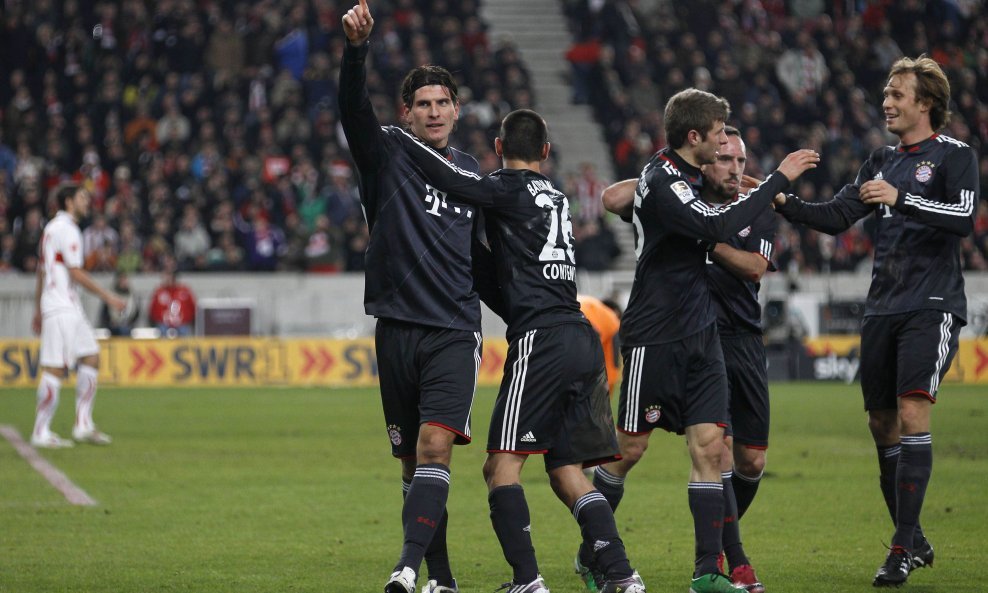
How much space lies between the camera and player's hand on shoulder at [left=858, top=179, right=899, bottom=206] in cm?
685

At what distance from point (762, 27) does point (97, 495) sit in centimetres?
2553

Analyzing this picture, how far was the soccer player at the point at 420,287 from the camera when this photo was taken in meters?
6.11

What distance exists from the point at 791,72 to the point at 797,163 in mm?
25671

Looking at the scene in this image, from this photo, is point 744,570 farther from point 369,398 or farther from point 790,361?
point 790,361

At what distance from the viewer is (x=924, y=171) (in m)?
7.22

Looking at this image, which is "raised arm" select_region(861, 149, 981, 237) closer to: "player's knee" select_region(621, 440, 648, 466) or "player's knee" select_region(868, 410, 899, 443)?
"player's knee" select_region(868, 410, 899, 443)

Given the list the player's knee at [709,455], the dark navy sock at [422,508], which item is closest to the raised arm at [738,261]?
the player's knee at [709,455]

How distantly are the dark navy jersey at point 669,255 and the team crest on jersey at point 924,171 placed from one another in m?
1.20

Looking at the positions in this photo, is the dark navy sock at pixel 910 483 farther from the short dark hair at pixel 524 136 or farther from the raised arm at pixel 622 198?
the short dark hair at pixel 524 136

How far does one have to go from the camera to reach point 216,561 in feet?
24.6

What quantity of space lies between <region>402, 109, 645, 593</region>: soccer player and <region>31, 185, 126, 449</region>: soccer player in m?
8.02

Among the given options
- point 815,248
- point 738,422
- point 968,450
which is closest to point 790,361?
point 815,248

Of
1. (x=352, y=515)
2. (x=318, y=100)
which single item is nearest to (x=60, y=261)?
(x=352, y=515)

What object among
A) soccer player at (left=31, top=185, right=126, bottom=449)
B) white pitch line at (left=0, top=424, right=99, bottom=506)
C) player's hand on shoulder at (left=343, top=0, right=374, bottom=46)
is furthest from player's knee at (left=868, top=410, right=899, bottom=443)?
soccer player at (left=31, top=185, right=126, bottom=449)
